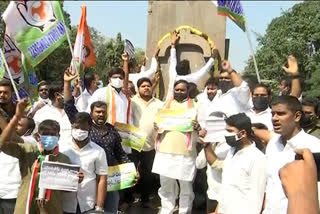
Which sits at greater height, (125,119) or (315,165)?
(125,119)

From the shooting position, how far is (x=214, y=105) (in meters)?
6.60

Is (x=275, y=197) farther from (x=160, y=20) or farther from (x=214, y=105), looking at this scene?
(x=160, y=20)

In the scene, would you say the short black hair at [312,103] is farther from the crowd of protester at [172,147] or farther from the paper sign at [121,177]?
the paper sign at [121,177]

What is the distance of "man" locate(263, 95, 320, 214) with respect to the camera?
396cm

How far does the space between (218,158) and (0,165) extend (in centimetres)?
236

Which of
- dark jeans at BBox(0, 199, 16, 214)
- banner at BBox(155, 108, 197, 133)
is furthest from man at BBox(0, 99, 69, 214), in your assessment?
banner at BBox(155, 108, 197, 133)

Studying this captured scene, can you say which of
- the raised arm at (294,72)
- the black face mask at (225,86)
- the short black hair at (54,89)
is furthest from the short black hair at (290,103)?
the short black hair at (54,89)

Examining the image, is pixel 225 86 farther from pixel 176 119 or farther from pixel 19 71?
pixel 19 71

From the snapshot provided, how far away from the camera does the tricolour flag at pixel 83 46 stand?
739 cm

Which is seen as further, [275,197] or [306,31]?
[306,31]

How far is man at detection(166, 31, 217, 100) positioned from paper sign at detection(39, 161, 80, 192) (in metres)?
3.30

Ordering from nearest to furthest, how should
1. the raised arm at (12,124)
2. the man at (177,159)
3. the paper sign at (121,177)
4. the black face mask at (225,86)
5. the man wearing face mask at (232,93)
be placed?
the raised arm at (12,124) < the paper sign at (121,177) < the man wearing face mask at (232,93) < the black face mask at (225,86) < the man at (177,159)

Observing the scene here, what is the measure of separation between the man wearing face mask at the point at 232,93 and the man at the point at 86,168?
62.9 inches

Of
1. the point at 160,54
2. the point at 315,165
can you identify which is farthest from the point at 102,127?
the point at 160,54
